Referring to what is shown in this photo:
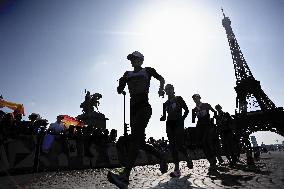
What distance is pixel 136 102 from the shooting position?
13.2 feet

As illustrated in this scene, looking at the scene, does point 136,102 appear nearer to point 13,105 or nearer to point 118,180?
point 118,180

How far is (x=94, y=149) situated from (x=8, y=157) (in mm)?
3906

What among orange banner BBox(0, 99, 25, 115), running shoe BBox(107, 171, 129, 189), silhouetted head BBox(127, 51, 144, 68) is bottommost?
running shoe BBox(107, 171, 129, 189)

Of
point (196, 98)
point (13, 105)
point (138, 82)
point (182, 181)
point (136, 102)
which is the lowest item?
point (182, 181)

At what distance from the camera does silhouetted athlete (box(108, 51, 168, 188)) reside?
377 cm

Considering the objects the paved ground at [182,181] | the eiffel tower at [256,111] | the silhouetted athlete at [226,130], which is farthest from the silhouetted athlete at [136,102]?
the eiffel tower at [256,111]

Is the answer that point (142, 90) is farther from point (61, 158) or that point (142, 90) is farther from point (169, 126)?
point (61, 158)

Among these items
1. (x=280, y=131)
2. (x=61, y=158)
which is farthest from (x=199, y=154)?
(x=280, y=131)

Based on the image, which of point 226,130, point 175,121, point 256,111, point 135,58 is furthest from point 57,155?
point 256,111

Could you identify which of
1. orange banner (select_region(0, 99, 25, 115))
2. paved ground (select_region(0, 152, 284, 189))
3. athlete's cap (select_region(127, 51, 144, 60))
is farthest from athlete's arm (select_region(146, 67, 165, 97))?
orange banner (select_region(0, 99, 25, 115))

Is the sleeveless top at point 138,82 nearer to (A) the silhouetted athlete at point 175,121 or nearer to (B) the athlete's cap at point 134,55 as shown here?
(B) the athlete's cap at point 134,55

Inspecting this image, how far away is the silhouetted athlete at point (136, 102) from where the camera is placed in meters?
3.77

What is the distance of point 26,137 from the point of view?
8.58 meters

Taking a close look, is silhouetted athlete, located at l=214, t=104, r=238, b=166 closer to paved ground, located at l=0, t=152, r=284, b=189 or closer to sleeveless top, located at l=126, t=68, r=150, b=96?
paved ground, located at l=0, t=152, r=284, b=189
